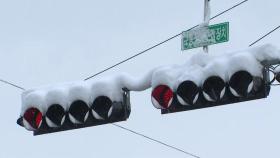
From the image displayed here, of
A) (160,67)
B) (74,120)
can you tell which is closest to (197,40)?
(160,67)

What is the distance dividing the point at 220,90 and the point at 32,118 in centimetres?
278

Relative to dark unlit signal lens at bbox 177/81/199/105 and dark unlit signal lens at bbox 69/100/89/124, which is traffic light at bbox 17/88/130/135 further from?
dark unlit signal lens at bbox 177/81/199/105

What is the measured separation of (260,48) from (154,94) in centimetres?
145

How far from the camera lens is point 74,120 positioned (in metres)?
12.7

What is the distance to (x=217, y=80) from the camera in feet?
38.8

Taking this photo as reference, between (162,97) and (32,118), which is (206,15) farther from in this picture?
(32,118)

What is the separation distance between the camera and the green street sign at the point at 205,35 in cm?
1245

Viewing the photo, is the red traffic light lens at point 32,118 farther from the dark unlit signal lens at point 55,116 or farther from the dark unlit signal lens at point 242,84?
the dark unlit signal lens at point 242,84

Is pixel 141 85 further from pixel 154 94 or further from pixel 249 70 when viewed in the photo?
pixel 249 70

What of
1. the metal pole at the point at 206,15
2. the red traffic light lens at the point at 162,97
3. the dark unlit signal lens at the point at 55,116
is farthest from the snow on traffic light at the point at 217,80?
the dark unlit signal lens at the point at 55,116

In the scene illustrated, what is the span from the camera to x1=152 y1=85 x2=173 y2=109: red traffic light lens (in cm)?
1216

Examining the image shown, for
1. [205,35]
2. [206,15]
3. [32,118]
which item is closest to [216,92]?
[205,35]

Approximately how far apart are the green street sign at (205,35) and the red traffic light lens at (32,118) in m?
2.14

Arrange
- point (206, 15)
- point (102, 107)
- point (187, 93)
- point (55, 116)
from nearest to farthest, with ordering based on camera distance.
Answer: point (187, 93), point (102, 107), point (55, 116), point (206, 15)
